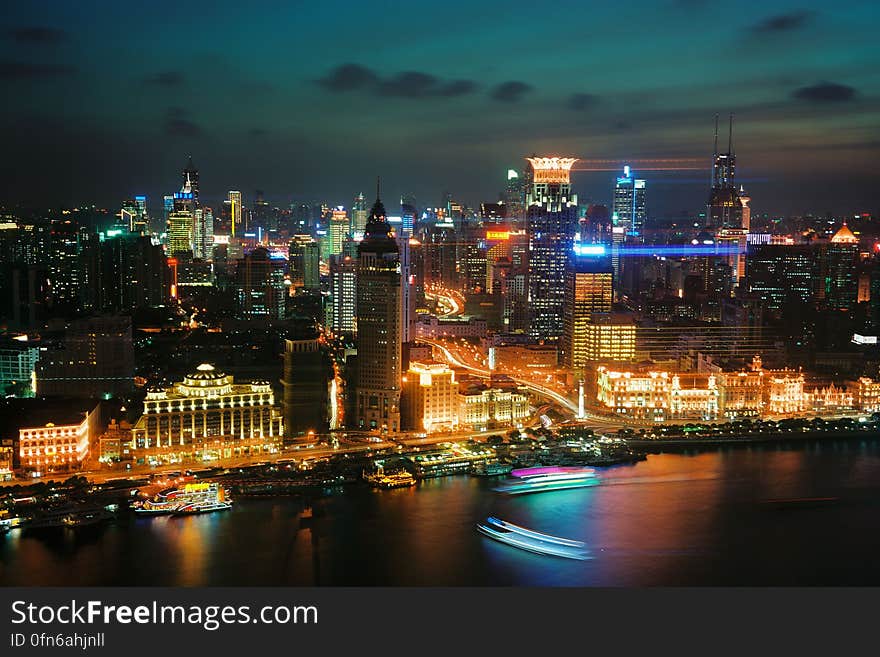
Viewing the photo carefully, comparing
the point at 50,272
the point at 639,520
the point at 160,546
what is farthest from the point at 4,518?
the point at 50,272

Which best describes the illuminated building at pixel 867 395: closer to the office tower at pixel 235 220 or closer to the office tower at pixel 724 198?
the office tower at pixel 724 198

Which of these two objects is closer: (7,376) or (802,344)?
(7,376)

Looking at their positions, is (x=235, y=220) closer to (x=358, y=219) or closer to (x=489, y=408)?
(x=358, y=219)

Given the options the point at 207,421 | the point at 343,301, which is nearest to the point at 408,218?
the point at 343,301

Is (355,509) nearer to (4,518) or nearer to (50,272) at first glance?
(4,518)

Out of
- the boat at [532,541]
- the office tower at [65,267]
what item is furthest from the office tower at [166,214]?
the boat at [532,541]

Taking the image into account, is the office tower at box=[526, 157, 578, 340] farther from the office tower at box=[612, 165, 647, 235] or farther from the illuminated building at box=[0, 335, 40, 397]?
the illuminated building at box=[0, 335, 40, 397]
